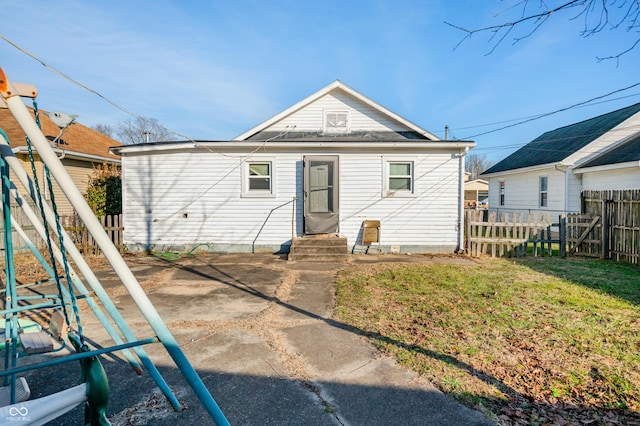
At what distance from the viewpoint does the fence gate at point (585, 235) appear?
946 cm

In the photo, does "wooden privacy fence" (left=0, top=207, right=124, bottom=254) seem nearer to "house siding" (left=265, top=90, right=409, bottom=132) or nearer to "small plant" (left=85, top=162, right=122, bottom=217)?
"small plant" (left=85, top=162, right=122, bottom=217)

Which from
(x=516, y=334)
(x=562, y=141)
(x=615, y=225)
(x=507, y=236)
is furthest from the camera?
(x=562, y=141)

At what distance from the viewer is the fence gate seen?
9.46m

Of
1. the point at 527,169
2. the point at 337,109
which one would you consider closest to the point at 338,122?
the point at 337,109

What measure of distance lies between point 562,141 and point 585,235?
997cm

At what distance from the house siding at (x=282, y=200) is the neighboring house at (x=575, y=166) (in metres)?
7.14

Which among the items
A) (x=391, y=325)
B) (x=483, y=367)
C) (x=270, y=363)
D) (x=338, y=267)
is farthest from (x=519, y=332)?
(x=338, y=267)

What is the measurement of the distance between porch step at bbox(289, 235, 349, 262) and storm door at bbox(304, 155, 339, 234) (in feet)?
1.95

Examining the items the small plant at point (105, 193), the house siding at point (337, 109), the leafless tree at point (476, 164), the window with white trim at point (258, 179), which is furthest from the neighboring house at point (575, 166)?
the leafless tree at point (476, 164)

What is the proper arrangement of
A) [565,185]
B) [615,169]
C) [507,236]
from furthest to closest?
[565,185] → [615,169] → [507,236]

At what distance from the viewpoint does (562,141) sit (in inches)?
686

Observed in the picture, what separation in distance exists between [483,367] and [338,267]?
5397 mm

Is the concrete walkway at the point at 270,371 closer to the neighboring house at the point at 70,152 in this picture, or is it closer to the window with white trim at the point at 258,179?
the window with white trim at the point at 258,179

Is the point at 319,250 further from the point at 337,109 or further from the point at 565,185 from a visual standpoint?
the point at 565,185
